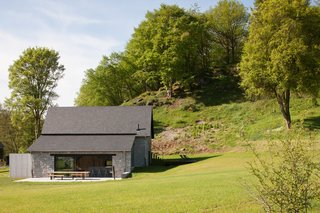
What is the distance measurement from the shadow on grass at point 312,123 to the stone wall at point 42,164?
26155 millimetres

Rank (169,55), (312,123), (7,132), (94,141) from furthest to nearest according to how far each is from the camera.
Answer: (7,132) < (169,55) < (312,123) < (94,141)

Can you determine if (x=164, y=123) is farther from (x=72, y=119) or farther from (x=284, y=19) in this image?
(x=284, y=19)

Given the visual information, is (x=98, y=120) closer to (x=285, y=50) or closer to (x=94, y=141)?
(x=94, y=141)

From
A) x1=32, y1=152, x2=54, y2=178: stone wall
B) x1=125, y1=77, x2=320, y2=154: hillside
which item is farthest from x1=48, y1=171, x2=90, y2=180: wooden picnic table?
x1=125, y1=77, x2=320, y2=154: hillside

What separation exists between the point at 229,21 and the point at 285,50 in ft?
112

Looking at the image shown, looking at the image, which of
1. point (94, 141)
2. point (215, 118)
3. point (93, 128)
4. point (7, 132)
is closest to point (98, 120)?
point (93, 128)

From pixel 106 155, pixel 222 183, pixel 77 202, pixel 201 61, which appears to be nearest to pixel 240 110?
pixel 201 61

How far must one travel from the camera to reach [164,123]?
53.5 metres

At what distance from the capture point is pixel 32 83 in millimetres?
54875

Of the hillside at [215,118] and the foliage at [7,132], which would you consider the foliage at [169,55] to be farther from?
the foliage at [7,132]

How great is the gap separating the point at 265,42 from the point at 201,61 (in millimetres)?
31878

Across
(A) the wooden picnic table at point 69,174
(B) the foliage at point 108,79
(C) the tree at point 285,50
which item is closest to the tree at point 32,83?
(B) the foliage at point 108,79

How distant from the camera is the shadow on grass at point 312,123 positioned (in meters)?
39.7

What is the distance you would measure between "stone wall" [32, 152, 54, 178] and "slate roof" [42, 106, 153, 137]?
3.72m
